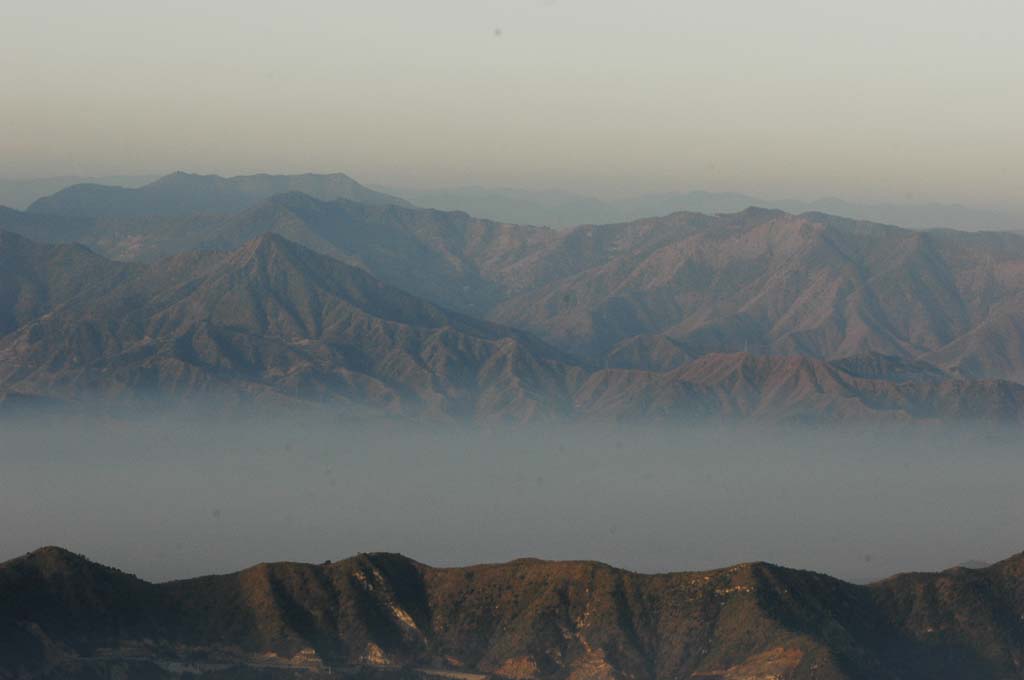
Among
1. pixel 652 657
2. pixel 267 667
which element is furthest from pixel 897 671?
pixel 267 667

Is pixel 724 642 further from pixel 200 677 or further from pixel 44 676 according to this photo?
pixel 44 676

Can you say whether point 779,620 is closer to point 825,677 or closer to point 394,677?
point 825,677

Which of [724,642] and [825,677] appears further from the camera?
[724,642]

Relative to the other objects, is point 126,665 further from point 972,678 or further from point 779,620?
point 972,678

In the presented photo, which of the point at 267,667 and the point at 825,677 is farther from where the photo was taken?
the point at 267,667

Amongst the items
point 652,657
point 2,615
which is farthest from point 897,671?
point 2,615

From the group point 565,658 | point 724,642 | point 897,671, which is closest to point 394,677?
point 565,658

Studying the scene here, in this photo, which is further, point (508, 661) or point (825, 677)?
point (508, 661)
